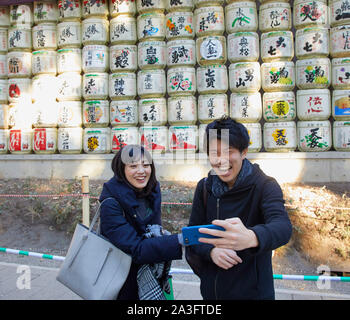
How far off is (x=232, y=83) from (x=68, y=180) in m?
4.00

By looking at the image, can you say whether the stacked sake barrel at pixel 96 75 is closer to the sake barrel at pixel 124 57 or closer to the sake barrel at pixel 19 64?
the sake barrel at pixel 124 57

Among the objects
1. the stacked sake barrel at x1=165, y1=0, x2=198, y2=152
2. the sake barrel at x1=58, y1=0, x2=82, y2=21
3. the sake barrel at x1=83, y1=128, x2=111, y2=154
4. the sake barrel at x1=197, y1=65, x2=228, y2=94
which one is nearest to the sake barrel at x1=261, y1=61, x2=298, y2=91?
the sake barrel at x1=197, y1=65, x2=228, y2=94

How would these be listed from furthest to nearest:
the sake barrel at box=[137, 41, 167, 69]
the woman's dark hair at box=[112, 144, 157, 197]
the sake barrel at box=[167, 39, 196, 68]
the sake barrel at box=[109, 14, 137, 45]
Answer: the sake barrel at box=[109, 14, 137, 45] < the sake barrel at box=[137, 41, 167, 69] < the sake barrel at box=[167, 39, 196, 68] < the woman's dark hair at box=[112, 144, 157, 197]

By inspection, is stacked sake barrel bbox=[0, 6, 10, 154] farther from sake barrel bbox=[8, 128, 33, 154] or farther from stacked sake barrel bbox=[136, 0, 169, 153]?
stacked sake barrel bbox=[136, 0, 169, 153]

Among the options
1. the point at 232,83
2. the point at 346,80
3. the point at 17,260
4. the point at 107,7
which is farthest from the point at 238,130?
the point at 107,7

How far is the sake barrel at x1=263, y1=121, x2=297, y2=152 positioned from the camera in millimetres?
5754

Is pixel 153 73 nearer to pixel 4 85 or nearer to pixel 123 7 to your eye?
pixel 123 7

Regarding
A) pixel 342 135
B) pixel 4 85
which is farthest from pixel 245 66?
pixel 4 85

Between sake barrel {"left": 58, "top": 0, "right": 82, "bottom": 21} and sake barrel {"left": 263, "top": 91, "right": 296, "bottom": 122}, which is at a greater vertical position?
sake barrel {"left": 58, "top": 0, "right": 82, "bottom": 21}

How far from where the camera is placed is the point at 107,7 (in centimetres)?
643

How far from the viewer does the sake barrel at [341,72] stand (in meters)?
5.52

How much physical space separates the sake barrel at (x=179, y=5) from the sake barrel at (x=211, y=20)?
0.75 ft

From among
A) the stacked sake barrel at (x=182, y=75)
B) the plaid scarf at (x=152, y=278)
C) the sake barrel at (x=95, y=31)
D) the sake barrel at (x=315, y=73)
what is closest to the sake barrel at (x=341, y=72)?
the sake barrel at (x=315, y=73)

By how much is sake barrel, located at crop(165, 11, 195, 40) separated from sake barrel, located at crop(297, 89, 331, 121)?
2519mm
